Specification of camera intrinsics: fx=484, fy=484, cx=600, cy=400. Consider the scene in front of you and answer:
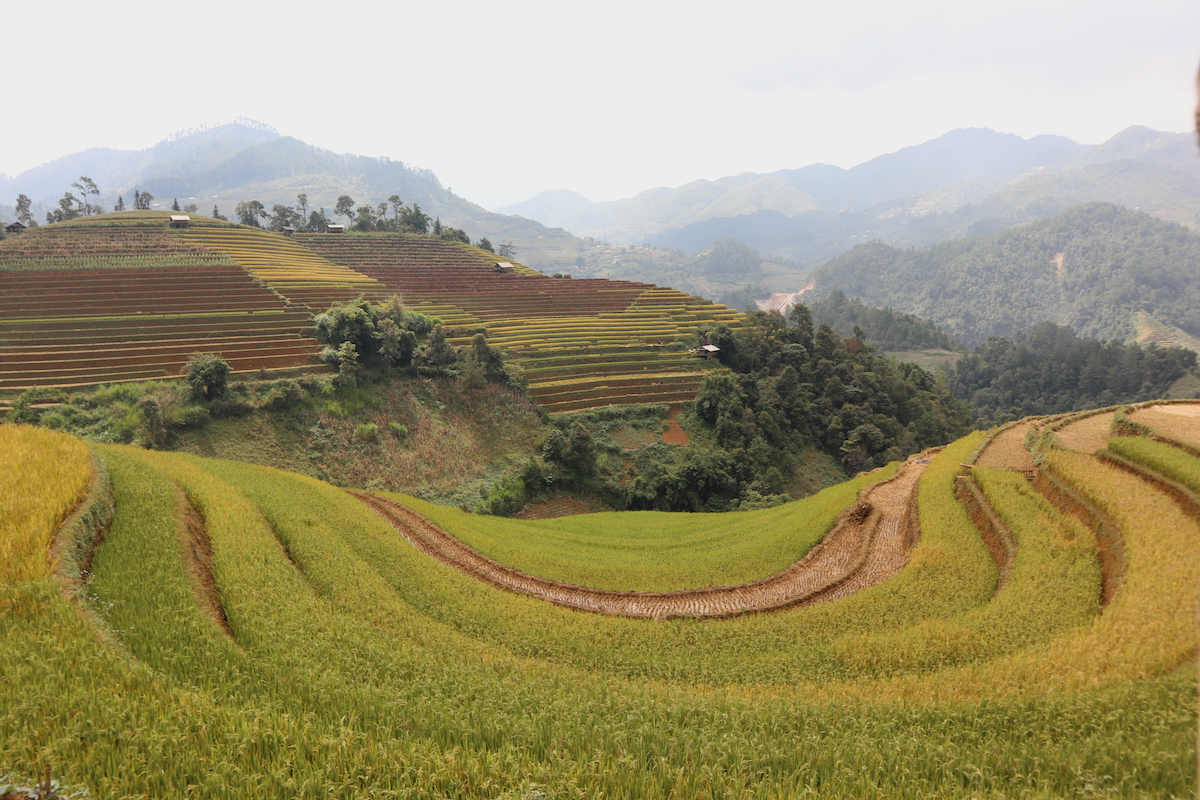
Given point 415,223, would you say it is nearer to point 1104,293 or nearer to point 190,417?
point 190,417

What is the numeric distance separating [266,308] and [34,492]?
43.0 metres

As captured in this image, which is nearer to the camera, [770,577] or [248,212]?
[770,577]

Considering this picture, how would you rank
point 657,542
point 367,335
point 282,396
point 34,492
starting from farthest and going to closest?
point 367,335 → point 282,396 → point 657,542 → point 34,492

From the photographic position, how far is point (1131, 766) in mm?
4598

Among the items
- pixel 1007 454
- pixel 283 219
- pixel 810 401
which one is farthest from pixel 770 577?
pixel 283 219

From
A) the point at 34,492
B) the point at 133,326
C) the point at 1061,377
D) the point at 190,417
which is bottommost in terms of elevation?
the point at 1061,377

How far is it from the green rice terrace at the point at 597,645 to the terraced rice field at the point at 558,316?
26.2 metres

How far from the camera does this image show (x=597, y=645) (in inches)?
402

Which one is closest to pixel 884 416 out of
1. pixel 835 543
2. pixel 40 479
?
pixel 835 543

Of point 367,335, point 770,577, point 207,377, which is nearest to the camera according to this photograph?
point 770,577

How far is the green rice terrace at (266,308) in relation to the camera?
36000mm

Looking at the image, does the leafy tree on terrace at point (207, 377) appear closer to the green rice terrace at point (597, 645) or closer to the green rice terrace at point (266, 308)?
the green rice terrace at point (266, 308)

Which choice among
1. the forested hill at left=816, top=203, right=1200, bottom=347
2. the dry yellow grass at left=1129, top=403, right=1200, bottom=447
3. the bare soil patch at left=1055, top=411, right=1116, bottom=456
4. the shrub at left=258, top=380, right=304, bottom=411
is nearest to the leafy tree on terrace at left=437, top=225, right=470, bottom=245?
the shrub at left=258, top=380, right=304, bottom=411

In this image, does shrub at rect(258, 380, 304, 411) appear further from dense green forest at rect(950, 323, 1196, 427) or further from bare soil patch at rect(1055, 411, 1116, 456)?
dense green forest at rect(950, 323, 1196, 427)
